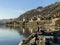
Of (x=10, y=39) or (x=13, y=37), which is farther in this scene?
(x=13, y=37)

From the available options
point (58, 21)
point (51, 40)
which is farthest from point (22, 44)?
point (58, 21)

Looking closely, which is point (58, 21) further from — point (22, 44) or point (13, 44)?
point (22, 44)

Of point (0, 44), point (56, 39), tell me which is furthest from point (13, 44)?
point (56, 39)

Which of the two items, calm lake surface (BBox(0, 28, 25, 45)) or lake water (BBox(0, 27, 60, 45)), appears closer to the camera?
calm lake surface (BBox(0, 28, 25, 45))

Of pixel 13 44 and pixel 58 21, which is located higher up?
pixel 58 21

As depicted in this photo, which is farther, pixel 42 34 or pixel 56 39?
pixel 42 34

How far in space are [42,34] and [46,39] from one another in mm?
5427

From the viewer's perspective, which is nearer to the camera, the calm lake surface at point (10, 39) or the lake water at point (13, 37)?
the calm lake surface at point (10, 39)

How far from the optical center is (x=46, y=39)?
32656mm

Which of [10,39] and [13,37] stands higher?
[13,37]

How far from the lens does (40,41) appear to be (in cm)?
3198

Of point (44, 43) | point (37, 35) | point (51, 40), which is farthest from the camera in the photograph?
point (37, 35)

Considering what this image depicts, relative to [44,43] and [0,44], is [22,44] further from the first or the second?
[0,44]

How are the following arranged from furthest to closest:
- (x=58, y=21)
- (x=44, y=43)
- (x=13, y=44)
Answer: (x=58, y=21) → (x=13, y=44) → (x=44, y=43)
